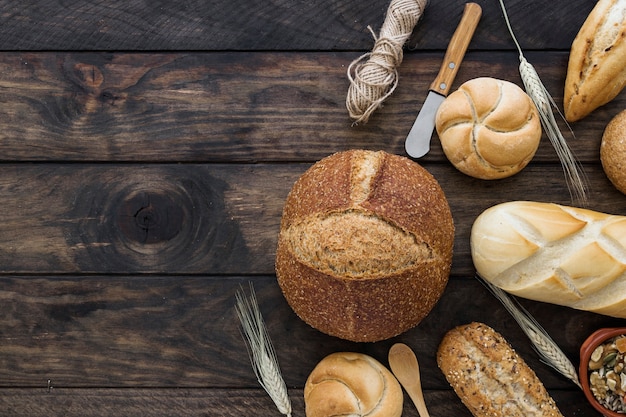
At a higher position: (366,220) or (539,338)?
(366,220)

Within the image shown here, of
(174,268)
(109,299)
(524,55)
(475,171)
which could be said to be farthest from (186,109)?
(524,55)

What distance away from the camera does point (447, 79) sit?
1943 mm

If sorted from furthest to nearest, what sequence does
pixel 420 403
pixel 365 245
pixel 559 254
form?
pixel 420 403 < pixel 559 254 < pixel 365 245

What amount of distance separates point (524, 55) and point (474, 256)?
72 cm

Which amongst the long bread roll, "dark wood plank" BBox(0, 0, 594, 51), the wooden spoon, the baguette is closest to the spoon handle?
the wooden spoon

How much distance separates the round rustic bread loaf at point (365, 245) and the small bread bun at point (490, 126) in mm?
216

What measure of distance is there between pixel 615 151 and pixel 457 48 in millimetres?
610

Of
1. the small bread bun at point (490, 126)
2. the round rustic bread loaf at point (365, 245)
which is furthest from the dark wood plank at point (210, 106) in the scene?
the round rustic bread loaf at point (365, 245)

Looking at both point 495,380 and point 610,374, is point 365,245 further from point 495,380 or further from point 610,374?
point 610,374

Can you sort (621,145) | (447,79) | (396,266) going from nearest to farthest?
1. (396,266)
2. (621,145)
3. (447,79)

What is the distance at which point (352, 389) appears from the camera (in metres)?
1.81

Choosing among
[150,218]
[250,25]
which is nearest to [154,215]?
[150,218]

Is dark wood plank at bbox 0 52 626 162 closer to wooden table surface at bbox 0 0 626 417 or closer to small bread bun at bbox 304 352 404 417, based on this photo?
wooden table surface at bbox 0 0 626 417

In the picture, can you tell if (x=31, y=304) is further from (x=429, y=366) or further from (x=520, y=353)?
(x=520, y=353)
